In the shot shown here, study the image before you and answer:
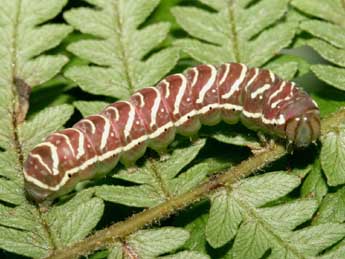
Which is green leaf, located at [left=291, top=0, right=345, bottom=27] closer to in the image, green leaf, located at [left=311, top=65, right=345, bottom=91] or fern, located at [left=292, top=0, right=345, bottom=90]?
fern, located at [left=292, top=0, right=345, bottom=90]

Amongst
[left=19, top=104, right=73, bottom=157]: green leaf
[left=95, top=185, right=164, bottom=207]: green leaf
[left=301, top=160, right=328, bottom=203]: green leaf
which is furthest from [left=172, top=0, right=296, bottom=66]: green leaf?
[left=95, top=185, right=164, bottom=207]: green leaf

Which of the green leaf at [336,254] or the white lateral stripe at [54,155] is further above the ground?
the white lateral stripe at [54,155]

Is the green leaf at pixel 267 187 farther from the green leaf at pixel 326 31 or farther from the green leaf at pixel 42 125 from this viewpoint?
the green leaf at pixel 42 125

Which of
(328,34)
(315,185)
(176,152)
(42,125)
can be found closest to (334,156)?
(315,185)

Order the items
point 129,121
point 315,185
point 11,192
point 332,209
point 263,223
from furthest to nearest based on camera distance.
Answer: point 129,121 < point 315,185 < point 332,209 < point 11,192 < point 263,223

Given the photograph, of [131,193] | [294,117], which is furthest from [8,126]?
[294,117]

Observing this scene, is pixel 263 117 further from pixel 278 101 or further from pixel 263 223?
pixel 263 223

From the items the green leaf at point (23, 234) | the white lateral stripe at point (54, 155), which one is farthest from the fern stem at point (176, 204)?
the white lateral stripe at point (54, 155)
